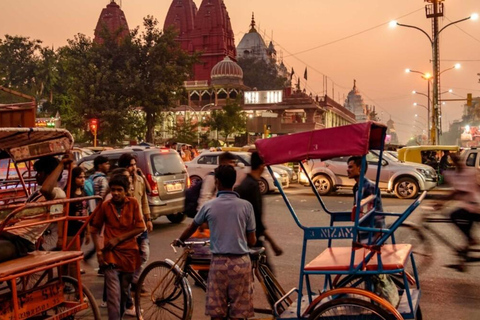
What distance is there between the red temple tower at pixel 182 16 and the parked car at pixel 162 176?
301 feet

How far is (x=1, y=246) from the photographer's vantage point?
A: 4613 millimetres

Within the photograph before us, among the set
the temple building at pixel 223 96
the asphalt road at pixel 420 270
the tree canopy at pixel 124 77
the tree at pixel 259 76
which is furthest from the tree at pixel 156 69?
the tree at pixel 259 76

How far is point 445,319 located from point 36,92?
219 ft

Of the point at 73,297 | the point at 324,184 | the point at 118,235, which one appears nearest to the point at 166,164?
the point at 118,235

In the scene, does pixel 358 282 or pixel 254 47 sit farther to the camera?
pixel 254 47

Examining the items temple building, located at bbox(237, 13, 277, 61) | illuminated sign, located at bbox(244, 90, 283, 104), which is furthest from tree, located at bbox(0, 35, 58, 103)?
temple building, located at bbox(237, 13, 277, 61)

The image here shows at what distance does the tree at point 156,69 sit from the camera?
1654 inches

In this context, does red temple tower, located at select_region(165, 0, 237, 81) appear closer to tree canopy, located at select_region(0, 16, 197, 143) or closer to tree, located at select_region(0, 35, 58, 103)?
tree, located at select_region(0, 35, 58, 103)

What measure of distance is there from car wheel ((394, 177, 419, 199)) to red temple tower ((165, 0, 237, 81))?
7638cm

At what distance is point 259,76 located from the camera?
108 metres

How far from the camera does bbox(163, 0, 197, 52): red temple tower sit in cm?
10381

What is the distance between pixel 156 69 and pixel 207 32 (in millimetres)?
58590

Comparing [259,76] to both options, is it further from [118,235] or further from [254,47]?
[118,235]

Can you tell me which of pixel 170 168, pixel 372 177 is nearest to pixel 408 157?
pixel 372 177
